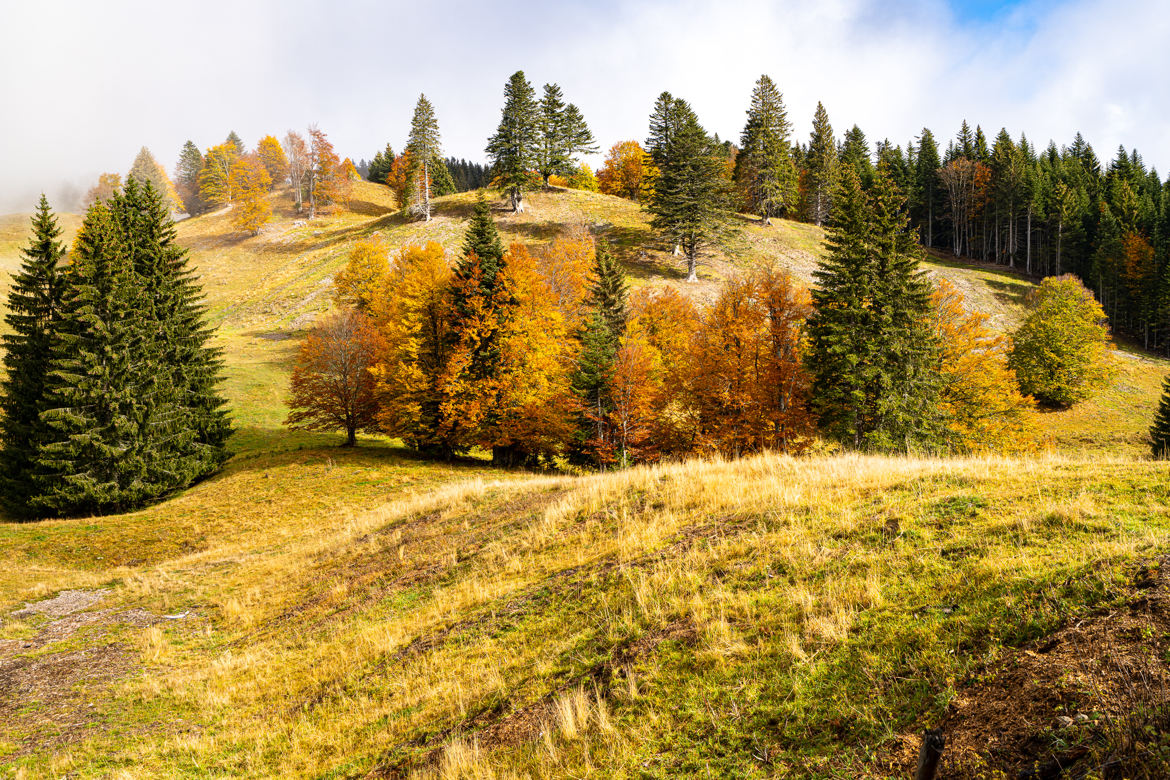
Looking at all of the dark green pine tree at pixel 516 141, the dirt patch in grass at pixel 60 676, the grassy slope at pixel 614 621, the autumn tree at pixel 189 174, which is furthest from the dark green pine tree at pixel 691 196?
the autumn tree at pixel 189 174

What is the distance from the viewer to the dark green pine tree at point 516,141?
78688 millimetres

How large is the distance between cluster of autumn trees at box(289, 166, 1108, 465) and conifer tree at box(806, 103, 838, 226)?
193 feet

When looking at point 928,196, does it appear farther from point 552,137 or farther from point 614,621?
point 614,621

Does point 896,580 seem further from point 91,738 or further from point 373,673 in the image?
point 91,738

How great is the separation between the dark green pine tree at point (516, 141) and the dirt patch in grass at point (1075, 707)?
8178 cm

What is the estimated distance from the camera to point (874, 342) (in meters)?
29.1

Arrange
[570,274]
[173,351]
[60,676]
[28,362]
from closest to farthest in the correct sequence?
1. [60,676]
2. [28,362]
3. [173,351]
4. [570,274]

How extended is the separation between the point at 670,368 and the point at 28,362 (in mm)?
38570

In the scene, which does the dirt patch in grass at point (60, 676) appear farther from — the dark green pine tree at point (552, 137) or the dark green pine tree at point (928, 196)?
the dark green pine tree at point (928, 196)

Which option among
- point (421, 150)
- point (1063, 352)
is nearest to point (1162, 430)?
point (1063, 352)

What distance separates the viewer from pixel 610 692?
6152 millimetres

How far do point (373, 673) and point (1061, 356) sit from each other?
7096 cm

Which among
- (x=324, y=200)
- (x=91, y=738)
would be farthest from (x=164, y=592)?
(x=324, y=200)

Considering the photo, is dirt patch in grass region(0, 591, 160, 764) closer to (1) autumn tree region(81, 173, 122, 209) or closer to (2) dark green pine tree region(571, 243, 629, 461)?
(2) dark green pine tree region(571, 243, 629, 461)
